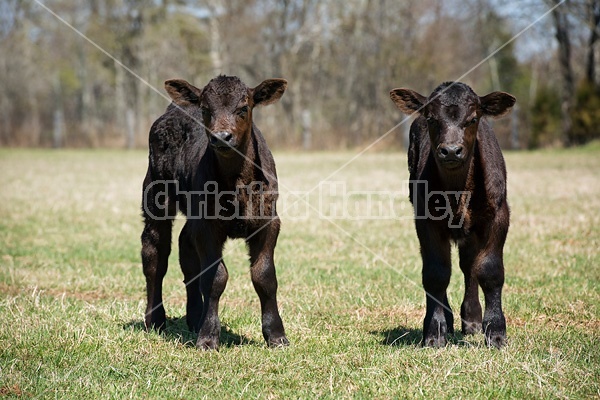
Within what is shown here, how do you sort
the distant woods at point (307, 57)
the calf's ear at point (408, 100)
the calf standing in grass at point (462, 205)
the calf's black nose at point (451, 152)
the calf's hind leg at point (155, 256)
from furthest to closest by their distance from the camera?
the distant woods at point (307, 57)
the calf's hind leg at point (155, 256)
the calf's ear at point (408, 100)
the calf standing in grass at point (462, 205)
the calf's black nose at point (451, 152)

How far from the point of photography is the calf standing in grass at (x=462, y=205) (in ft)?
17.3

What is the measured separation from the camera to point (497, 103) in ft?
18.2

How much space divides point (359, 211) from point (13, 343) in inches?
342

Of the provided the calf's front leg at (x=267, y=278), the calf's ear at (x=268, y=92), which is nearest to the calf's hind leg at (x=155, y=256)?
the calf's front leg at (x=267, y=278)

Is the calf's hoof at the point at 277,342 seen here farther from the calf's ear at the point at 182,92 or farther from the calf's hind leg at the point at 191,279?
the calf's ear at the point at 182,92

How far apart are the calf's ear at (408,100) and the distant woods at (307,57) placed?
27.3 metres

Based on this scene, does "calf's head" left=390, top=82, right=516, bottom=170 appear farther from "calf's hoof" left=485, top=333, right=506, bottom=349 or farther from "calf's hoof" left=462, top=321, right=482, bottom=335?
"calf's hoof" left=462, top=321, right=482, bottom=335

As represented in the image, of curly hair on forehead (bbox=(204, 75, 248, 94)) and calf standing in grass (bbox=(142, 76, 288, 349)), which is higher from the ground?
curly hair on forehead (bbox=(204, 75, 248, 94))

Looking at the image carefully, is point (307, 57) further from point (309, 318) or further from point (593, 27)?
point (309, 318)

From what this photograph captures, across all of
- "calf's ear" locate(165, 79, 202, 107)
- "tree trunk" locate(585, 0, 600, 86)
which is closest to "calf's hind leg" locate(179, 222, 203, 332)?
"calf's ear" locate(165, 79, 202, 107)

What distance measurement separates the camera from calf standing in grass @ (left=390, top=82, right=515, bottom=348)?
527cm

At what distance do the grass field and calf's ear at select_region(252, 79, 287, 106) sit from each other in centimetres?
191

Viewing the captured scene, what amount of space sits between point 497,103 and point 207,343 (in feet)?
9.68

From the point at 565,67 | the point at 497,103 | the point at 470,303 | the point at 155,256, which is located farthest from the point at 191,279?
the point at 565,67
